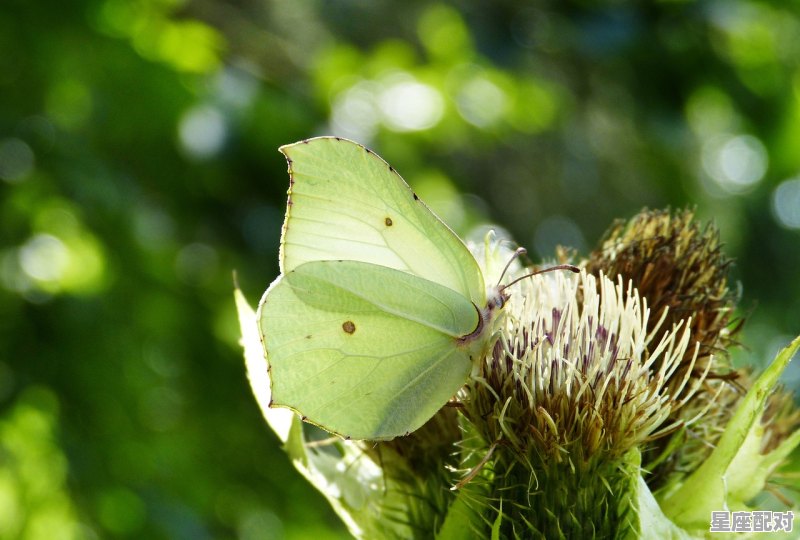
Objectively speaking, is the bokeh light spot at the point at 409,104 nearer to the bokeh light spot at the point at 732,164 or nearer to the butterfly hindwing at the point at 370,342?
the bokeh light spot at the point at 732,164

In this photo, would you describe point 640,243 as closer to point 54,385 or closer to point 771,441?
point 771,441

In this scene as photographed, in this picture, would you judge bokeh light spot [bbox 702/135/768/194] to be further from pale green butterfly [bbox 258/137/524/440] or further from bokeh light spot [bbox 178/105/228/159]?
pale green butterfly [bbox 258/137/524/440]

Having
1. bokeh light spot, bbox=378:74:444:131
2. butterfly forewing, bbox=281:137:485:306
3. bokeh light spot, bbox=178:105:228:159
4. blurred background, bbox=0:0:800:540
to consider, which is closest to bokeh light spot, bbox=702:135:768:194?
blurred background, bbox=0:0:800:540

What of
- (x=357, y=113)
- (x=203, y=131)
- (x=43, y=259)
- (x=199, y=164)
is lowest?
(x=43, y=259)

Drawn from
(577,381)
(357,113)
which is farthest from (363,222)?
(357,113)

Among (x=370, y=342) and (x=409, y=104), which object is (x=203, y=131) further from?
(x=370, y=342)

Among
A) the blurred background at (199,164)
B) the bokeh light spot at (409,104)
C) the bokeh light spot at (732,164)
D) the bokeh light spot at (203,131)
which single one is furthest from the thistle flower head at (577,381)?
the bokeh light spot at (732,164)

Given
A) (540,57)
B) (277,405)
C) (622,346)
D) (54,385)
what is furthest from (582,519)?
(540,57)
